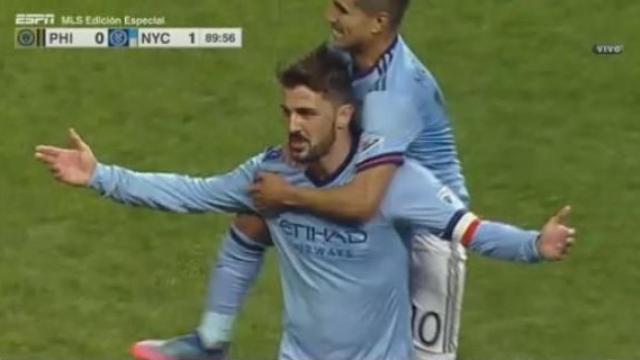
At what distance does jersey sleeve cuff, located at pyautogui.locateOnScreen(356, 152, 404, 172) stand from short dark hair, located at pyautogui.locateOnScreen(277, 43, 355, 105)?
0.17 meters

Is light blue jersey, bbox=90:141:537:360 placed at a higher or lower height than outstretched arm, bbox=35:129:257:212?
lower

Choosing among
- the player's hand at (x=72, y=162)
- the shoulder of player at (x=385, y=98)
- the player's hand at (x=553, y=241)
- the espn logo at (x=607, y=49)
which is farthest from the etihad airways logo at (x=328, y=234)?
the espn logo at (x=607, y=49)

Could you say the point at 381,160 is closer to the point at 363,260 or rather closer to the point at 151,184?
the point at 363,260

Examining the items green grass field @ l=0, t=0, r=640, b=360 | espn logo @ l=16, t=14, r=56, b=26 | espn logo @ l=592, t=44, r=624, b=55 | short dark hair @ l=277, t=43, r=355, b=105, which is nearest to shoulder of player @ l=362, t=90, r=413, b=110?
short dark hair @ l=277, t=43, r=355, b=105

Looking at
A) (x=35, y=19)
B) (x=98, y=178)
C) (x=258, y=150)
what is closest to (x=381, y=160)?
(x=98, y=178)

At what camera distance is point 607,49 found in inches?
517

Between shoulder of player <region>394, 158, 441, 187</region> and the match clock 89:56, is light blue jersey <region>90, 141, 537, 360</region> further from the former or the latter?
the match clock 89:56

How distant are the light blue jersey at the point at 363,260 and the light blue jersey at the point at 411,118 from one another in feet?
0.70

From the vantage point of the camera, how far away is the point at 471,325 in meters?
9.87

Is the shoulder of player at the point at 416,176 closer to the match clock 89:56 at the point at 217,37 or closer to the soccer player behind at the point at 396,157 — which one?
the soccer player behind at the point at 396,157

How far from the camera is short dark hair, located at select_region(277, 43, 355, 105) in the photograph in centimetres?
548

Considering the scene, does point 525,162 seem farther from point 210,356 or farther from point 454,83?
point 210,356

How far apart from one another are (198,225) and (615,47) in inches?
134

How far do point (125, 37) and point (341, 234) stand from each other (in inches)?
296
